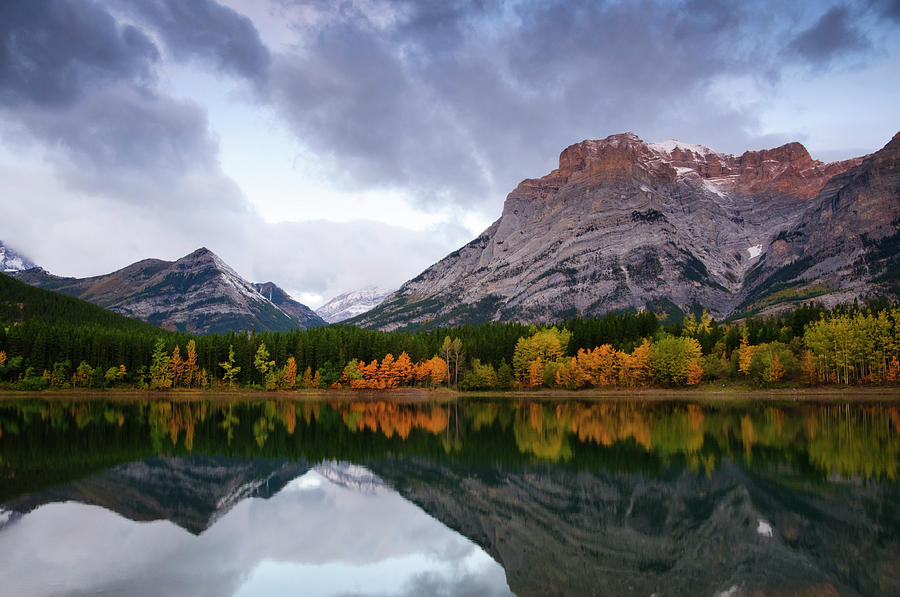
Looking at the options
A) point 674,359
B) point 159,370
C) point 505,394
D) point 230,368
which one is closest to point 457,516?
point 674,359

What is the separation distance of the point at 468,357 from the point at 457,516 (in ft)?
392

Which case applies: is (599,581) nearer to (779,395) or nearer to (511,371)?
(779,395)

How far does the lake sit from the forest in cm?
7246

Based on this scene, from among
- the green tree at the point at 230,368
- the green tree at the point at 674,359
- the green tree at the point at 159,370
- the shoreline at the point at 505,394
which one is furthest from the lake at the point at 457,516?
the green tree at the point at 159,370

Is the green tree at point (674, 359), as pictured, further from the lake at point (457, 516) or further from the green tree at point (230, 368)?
the green tree at point (230, 368)

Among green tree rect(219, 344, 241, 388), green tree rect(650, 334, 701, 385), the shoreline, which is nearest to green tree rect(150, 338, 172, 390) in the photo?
the shoreline

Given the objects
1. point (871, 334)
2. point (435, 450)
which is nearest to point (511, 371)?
point (871, 334)

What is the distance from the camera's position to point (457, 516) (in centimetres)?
2486

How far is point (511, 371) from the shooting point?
5290 inches

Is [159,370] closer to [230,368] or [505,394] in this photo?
[230,368]

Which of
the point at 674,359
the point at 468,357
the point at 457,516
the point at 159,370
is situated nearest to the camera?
the point at 457,516

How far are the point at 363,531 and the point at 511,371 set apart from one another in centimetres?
11292

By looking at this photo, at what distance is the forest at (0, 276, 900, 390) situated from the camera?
375 ft

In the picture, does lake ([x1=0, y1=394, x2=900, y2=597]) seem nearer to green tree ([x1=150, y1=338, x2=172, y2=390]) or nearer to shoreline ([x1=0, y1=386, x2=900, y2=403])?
shoreline ([x1=0, y1=386, x2=900, y2=403])
